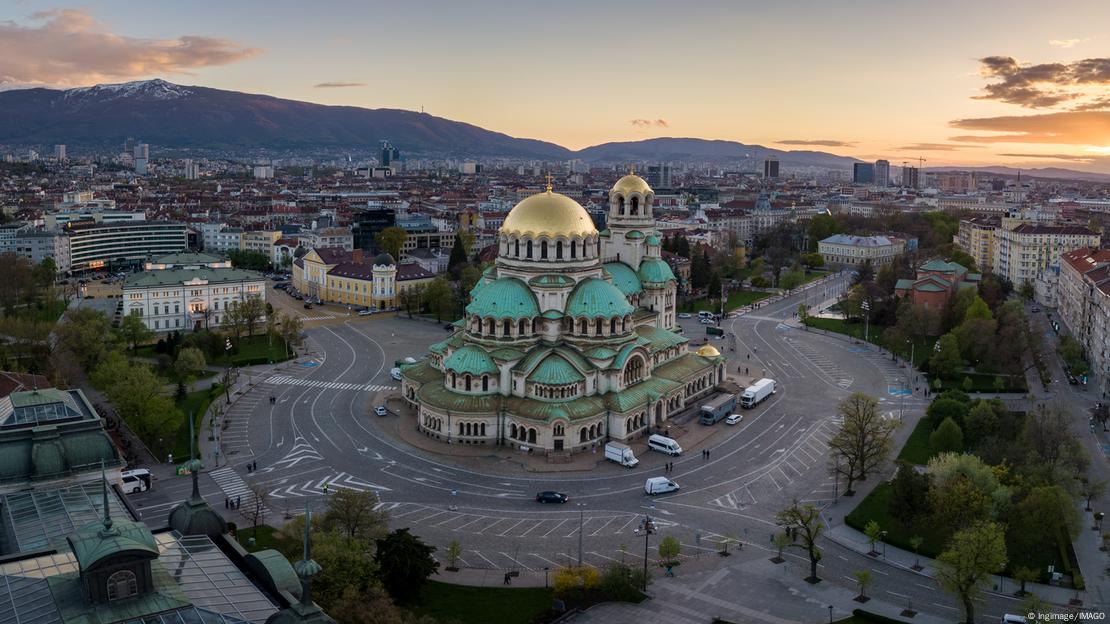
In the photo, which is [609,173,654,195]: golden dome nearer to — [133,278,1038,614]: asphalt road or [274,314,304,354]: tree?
[133,278,1038,614]: asphalt road

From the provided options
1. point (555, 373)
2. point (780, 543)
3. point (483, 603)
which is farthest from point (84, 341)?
point (780, 543)

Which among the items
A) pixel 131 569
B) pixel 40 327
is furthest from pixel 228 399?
pixel 131 569

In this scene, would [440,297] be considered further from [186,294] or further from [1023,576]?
[1023,576]

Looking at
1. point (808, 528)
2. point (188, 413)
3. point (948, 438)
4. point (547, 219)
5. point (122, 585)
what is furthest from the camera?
point (188, 413)

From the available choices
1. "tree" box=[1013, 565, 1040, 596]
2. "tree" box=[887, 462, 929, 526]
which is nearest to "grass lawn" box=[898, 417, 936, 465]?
"tree" box=[887, 462, 929, 526]

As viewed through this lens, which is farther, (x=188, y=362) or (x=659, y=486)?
(x=188, y=362)

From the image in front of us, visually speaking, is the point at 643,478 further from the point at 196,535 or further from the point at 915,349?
the point at 915,349
